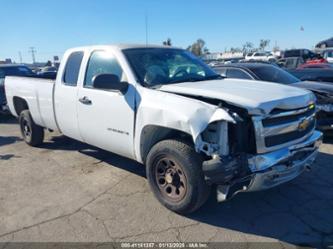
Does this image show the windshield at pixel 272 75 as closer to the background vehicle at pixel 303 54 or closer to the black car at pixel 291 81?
the black car at pixel 291 81

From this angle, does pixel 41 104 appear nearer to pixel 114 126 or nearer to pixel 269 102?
pixel 114 126

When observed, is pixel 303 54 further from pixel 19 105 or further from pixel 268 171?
pixel 268 171

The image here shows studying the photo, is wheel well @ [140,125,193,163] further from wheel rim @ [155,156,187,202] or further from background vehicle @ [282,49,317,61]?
background vehicle @ [282,49,317,61]

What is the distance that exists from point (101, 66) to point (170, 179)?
2017 millimetres

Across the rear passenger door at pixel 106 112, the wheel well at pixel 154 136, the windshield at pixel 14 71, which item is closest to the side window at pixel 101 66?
the rear passenger door at pixel 106 112

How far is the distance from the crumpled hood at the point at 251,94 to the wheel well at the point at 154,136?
1.51ft

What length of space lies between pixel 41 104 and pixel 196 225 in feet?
12.8

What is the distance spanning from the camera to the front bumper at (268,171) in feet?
10.5

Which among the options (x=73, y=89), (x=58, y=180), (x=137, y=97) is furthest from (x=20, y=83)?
(x=137, y=97)

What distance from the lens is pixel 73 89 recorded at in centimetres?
500

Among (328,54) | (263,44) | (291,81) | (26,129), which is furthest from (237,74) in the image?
(263,44)

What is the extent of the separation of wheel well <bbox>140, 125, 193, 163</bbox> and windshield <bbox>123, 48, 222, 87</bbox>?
23.3 inches

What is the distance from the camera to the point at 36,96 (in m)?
6.05

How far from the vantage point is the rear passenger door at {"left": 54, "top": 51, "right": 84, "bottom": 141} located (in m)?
5.02
